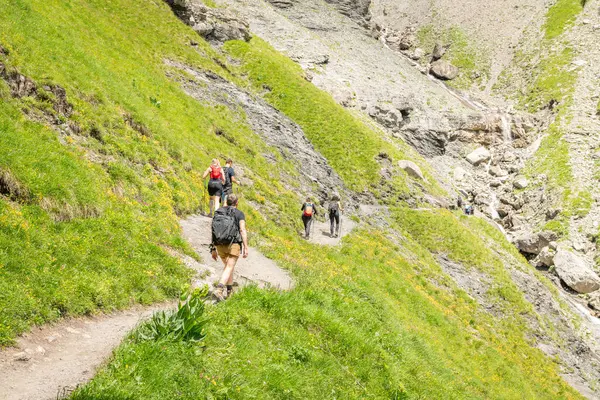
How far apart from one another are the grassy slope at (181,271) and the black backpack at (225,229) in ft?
4.88

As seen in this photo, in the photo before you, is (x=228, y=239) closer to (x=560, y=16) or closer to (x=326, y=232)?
(x=326, y=232)

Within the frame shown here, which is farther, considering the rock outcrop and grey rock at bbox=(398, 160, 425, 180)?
grey rock at bbox=(398, 160, 425, 180)

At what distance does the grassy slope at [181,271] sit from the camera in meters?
7.39

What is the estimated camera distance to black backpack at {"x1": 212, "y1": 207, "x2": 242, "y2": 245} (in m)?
10.3

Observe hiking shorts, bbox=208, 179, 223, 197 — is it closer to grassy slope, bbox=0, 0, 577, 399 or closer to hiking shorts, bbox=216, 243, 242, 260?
grassy slope, bbox=0, 0, 577, 399

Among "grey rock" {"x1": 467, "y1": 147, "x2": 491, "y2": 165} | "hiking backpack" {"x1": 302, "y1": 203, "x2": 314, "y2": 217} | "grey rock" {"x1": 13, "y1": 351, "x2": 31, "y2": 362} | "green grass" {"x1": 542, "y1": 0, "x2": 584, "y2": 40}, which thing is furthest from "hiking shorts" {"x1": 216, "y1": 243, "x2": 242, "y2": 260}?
"green grass" {"x1": 542, "y1": 0, "x2": 584, "y2": 40}

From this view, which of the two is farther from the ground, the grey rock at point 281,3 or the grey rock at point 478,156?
the grey rock at point 281,3

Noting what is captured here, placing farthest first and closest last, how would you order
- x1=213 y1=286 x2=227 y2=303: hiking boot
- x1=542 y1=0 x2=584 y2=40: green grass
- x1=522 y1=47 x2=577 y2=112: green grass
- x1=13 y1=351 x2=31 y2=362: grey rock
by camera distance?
x1=542 y1=0 x2=584 y2=40: green grass
x1=522 y1=47 x2=577 y2=112: green grass
x1=213 y1=286 x2=227 y2=303: hiking boot
x1=13 y1=351 x2=31 y2=362: grey rock

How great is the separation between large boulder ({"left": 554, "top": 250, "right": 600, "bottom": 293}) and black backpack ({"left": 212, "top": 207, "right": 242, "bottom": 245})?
41.4 metres

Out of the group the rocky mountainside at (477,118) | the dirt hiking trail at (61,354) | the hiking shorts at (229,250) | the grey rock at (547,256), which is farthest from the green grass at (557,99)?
the dirt hiking trail at (61,354)

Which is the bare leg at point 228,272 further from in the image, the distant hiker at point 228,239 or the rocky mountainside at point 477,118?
the rocky mountainside at point 477,118

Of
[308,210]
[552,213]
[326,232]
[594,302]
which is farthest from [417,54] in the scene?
[308,210]

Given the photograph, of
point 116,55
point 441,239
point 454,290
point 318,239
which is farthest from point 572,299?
point 116,55

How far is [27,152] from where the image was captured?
1050cm
